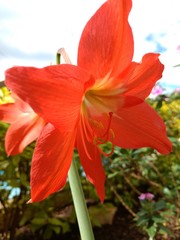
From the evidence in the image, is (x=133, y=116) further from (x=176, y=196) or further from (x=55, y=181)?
(x=176, y=196)

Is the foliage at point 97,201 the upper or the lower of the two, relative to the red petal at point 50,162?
upper

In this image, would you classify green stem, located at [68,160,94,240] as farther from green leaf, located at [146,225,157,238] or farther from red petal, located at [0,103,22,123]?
green leaf, located at [146,225,157,238]

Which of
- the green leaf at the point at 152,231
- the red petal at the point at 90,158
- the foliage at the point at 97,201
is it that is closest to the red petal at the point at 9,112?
the red petal at the point at 90,158

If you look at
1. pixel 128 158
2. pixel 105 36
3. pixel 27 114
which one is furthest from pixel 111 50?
pixel 128 158

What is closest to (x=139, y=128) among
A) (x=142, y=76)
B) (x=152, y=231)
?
(x=142, y=76)

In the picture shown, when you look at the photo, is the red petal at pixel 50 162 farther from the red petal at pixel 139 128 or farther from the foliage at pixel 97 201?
the foliage at pixel 97 201

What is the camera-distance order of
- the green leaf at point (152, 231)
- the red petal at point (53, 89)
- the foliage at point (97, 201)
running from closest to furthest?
the red petal at point (53, 89), the green leaf at point (152, 231), the foliage at point (97, 201)

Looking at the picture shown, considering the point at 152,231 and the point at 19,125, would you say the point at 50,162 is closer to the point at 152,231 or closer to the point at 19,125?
the point at 19,125
